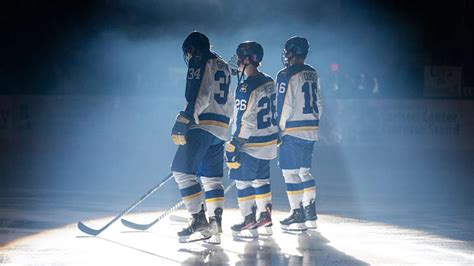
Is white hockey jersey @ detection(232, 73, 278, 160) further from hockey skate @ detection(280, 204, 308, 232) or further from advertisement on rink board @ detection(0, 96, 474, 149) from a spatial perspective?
advertisement on rink board @ detection(0, 96, 474, 149)

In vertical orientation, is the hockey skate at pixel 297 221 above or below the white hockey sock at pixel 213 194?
below

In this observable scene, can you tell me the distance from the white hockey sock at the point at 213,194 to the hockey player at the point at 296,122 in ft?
3.27

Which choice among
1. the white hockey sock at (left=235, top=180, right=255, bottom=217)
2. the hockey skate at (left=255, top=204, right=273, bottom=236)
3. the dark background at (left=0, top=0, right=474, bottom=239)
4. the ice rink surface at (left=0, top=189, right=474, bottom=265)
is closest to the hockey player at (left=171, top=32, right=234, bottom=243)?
the ice rink surface at (left=0, top=189, right=474, bottom=265)

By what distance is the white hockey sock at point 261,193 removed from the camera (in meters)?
9.94

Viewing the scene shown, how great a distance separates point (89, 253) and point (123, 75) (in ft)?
59.3

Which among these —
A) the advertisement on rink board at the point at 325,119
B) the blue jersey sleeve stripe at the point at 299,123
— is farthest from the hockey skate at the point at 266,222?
the advertisement on rink board at the point at 325,119

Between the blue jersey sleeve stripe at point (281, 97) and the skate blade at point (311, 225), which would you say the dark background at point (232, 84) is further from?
the blue jersey sleeve stripe at point (281, 97)

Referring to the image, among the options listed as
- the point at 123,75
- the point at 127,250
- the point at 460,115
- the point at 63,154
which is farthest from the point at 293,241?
the point at 123,75

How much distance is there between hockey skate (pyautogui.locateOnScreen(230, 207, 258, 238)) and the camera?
976 cm

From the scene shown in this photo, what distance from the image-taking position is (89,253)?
28.6ft

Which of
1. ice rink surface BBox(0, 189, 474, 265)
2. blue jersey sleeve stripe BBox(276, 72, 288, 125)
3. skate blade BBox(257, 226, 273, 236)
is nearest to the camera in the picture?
ice rink surface BBox(0, 189, 474, 265)

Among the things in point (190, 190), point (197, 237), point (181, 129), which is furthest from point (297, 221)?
point (181, 129)

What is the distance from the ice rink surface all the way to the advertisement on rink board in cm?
1121

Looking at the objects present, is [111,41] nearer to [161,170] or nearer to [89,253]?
[161,170]
